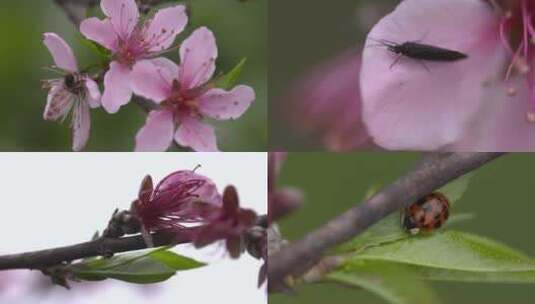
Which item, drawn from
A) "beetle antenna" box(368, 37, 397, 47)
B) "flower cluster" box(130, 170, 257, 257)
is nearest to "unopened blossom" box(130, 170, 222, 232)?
"flower cluster" box(130, 170, 257, 257)

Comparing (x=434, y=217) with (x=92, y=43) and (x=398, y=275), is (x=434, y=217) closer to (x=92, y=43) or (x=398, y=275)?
(x=398, y=275)

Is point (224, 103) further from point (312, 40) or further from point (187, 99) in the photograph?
point (312, 40)

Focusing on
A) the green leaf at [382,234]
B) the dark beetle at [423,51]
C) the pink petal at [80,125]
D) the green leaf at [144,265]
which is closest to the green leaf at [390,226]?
the green leaf at [382,234]

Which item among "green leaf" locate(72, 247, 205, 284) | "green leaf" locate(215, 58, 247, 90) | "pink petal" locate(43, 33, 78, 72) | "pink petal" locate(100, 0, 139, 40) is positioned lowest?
"green leaf" locate(72, 247, 205, 284)

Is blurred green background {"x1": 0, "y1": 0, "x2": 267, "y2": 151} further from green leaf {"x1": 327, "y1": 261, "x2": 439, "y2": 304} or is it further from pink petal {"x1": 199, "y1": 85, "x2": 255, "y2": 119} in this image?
green leaf {"x1": 327, "y1": 261, "x2": 439, "y2": 304}

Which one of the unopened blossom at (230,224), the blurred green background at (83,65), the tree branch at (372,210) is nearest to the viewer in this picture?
the tree branch at (372,210)

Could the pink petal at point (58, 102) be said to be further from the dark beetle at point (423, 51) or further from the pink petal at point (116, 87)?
the dark beetle at point (423, 51)
